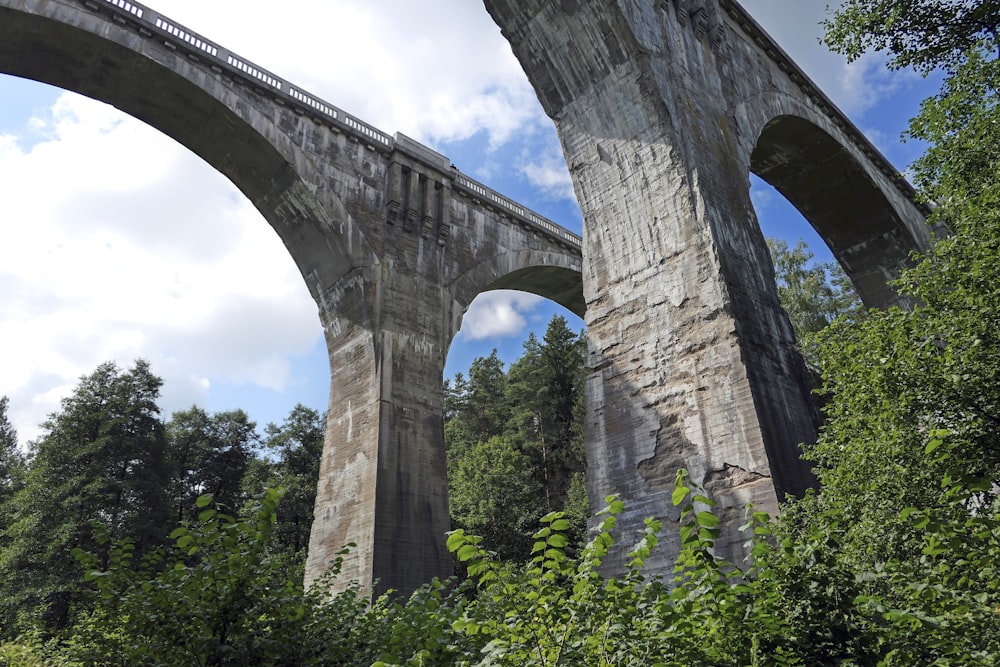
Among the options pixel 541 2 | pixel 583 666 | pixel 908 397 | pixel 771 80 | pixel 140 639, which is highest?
pixel 771 80

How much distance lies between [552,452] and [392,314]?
19.7m

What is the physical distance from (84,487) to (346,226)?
1502cm

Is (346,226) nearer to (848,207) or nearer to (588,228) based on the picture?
(588,228)

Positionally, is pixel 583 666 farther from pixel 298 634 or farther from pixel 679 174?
pixel 679 174

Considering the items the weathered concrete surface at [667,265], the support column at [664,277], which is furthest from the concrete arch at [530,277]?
the support column at [664,277]

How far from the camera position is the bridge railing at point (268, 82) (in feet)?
36.6

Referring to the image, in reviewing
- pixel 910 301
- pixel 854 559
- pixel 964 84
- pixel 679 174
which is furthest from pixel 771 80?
pixel 854 559

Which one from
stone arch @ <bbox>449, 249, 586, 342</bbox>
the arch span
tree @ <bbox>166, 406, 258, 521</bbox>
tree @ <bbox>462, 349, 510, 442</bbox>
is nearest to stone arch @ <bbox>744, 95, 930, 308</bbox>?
the arch span

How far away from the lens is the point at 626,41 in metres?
5.30

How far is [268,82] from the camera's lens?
1301 centimetres

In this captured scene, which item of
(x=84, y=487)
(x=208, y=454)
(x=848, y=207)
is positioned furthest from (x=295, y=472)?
(x=848, y=207)

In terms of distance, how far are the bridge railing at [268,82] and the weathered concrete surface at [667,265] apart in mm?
6147

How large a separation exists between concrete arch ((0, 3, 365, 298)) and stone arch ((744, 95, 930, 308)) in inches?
336

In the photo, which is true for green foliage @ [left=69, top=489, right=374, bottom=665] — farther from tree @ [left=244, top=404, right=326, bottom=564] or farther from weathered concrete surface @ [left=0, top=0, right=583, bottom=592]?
tree @ [left=244, top=404, right=326, bottom=564]
